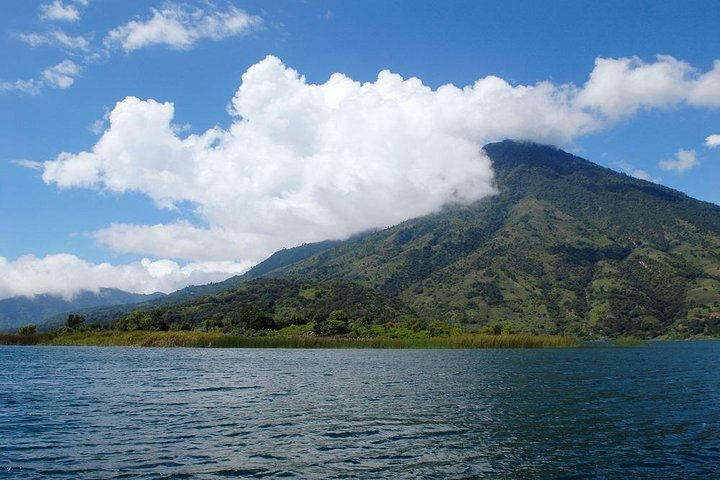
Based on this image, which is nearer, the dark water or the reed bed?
the dark water

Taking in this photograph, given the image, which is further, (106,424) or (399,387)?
(399,387)

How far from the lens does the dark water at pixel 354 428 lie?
29.3 meters

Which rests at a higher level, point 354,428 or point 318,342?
point 354,428

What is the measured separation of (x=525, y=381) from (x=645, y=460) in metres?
43.5

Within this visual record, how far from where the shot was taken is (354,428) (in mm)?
40062

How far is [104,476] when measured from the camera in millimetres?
26625

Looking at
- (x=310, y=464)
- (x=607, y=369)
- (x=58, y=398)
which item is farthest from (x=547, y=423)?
(x=607, y=369)

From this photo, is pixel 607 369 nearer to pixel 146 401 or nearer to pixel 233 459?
pixel 146 401

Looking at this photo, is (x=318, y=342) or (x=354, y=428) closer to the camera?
(x=354, y=428)

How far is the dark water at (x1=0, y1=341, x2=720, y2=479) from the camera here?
2930 cm

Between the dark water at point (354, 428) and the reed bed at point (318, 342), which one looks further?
the reed bed at point (318, 342)

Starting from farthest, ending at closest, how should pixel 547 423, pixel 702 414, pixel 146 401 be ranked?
pixel 146 401, pixel 702 414, pixel 547 423

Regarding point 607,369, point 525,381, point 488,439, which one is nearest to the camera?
point 488,439

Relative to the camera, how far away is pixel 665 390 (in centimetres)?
6612
